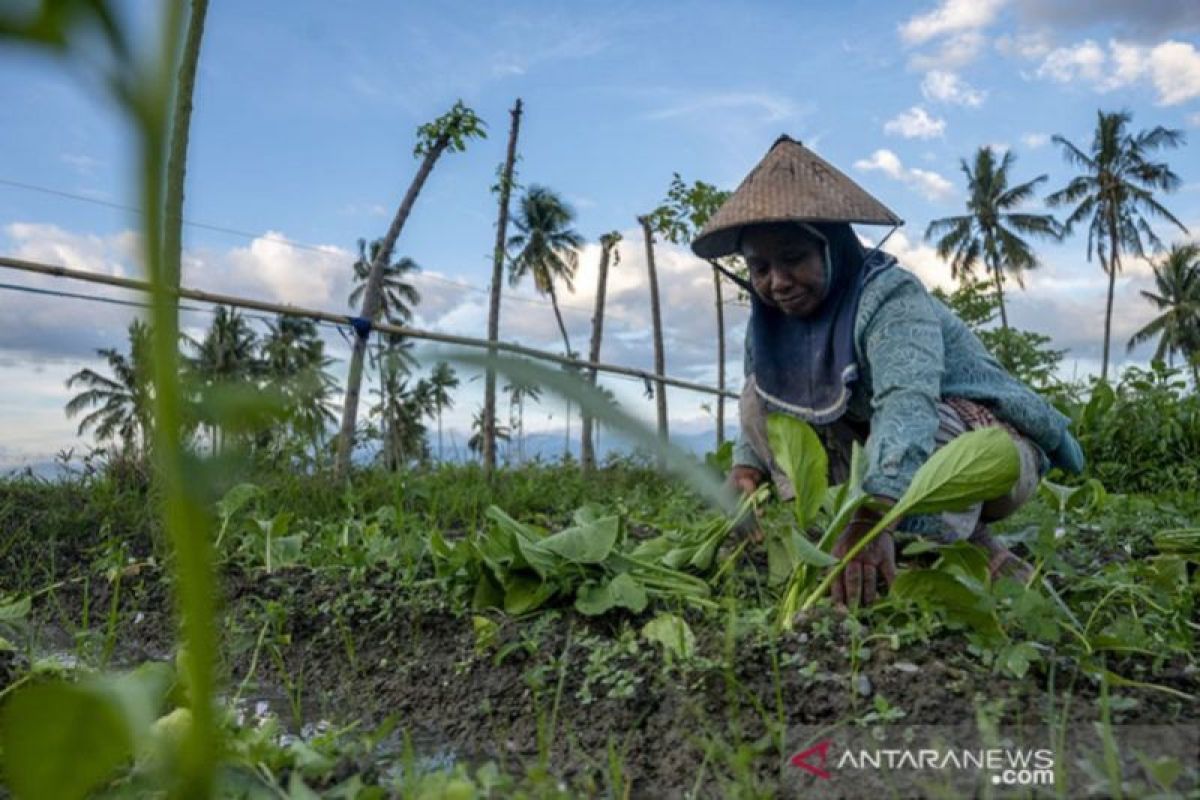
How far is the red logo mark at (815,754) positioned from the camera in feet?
4.31

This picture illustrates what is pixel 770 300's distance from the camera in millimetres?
2781

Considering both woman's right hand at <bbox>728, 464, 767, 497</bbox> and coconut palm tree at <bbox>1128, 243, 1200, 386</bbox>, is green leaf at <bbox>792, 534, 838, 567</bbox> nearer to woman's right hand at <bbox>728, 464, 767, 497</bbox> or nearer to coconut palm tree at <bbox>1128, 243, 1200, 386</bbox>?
woman's right hand at <bbox>728, 464, 767, 497</bbox>

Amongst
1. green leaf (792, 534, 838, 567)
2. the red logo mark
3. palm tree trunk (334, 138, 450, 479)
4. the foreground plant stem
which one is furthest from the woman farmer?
palm tree trunk (334, 138, 450, 479)

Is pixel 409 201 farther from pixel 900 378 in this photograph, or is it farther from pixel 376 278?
pixel 900 378

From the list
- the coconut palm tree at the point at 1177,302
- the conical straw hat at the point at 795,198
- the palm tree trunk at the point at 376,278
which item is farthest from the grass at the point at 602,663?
the coconut palm tree at the point at 1177,302

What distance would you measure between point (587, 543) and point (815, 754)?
1015 millimetres

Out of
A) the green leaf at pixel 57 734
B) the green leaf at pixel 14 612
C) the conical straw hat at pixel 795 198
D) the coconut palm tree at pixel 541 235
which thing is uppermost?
the coconut palm tree at pixel 541 235

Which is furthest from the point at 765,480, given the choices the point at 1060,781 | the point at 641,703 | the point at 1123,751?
the point at 1060,781

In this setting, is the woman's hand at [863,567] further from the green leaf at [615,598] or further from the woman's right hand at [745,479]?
the woman's right hand at [745,479]

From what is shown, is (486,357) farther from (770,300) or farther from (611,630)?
(770,300)

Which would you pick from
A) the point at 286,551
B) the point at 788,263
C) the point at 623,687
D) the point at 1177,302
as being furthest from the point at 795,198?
the point at 1177,302

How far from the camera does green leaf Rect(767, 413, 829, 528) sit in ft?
6.84

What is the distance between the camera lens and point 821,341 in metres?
2.69

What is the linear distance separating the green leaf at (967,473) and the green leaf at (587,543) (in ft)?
2.17
